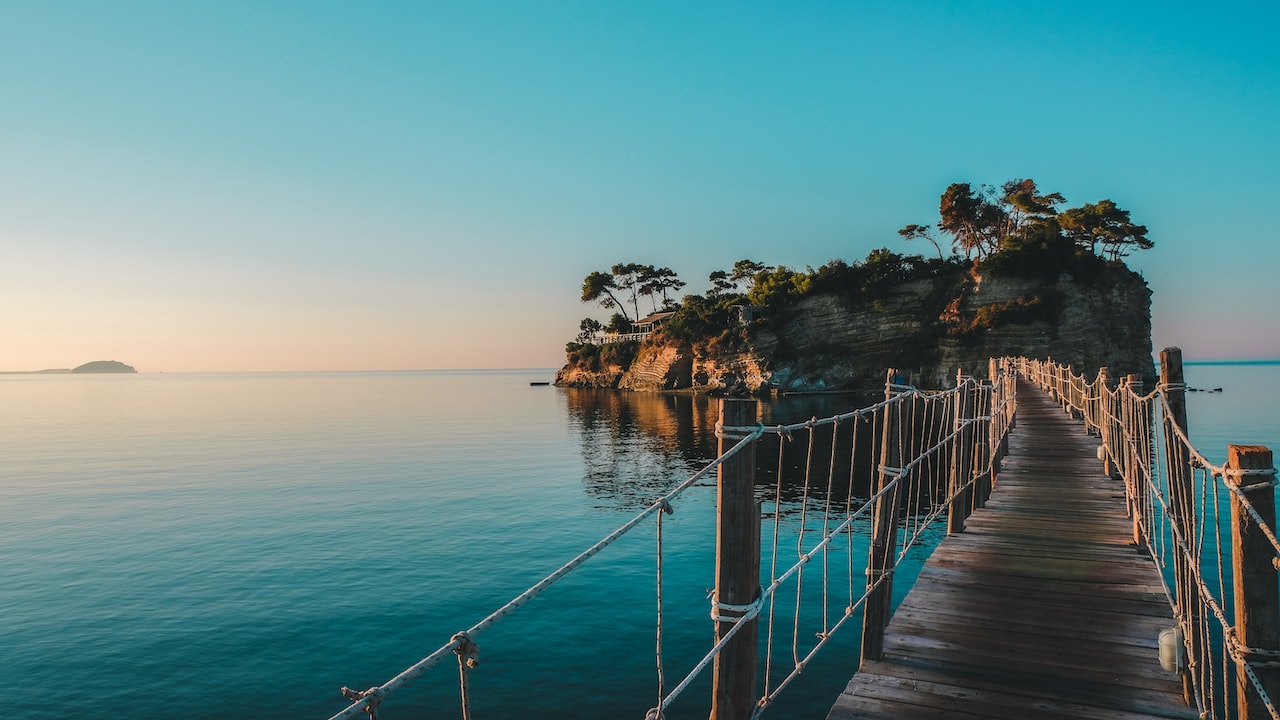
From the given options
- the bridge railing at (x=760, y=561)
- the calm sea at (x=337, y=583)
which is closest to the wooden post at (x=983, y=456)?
the bridge railing at (x=760, y=561)

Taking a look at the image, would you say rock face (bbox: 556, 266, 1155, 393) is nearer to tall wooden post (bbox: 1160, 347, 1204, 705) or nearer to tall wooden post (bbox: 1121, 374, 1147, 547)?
tall wooden post (bbox: 1121, 374, 1147, 547)

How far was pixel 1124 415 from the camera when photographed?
10.2m

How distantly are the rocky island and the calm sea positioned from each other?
101ft

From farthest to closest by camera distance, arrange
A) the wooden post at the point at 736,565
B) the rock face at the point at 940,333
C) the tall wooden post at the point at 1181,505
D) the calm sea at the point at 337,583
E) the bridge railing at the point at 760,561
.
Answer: the rock face at the point at 940,333 → the calm sea at the point at 337,583 → the tall wooden post at the point at 1181,505 → the wooden post at the point at 736,565 → the bridge railing at the point at 760,561

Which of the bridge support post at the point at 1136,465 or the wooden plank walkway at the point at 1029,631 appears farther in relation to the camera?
the bridge support post at the point at 1136,465

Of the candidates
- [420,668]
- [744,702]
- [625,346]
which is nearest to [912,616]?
[744,702]

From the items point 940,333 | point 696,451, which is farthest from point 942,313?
point 696,451

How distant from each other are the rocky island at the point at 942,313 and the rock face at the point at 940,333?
0.40 feet

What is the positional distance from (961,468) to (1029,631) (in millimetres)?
4352

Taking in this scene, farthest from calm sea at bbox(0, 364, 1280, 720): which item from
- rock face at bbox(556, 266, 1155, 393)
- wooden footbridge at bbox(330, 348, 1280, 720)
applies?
rock face at bbox(556, 266, 1155, 393)

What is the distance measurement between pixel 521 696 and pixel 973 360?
221 ft

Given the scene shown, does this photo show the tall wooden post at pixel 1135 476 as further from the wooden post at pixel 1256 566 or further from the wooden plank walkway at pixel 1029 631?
the wooden post at pixel 1256 566

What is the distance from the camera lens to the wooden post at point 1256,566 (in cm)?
366

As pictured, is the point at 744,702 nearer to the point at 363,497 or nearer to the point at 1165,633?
the point at 1165,633
